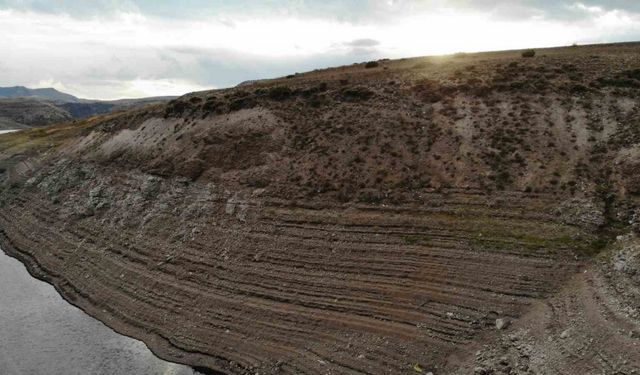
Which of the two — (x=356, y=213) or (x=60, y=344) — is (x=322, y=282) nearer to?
(x=356, y=213)

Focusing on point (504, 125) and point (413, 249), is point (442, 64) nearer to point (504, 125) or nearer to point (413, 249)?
point (504, 125)

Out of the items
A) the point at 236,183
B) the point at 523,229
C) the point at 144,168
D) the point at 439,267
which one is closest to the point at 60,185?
the point at 144,168

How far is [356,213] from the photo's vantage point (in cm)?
4256

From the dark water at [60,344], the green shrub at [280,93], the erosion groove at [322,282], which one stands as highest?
the green shrub at [280,93]

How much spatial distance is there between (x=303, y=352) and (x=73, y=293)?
26724 millimetres

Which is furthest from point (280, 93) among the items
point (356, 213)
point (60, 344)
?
point (60, 344)

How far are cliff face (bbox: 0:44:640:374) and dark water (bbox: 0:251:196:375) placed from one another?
4.50 ft

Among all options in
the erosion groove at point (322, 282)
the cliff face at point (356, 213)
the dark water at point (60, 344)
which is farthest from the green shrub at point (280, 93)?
the dark water at point (60, 344)

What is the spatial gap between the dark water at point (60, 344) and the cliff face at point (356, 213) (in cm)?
137

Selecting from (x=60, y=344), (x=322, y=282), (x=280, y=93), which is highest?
(x=280, y=93)

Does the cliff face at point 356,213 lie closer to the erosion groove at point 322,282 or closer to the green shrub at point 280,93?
the erosion groove at point 322,282

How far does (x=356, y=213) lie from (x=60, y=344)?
84.3 feet

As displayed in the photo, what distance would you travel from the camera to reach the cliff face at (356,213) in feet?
110

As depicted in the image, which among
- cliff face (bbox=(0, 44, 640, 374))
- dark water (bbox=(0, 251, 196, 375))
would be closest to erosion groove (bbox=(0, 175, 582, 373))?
cliff face (bbox=(0, 44, 640, 374))
